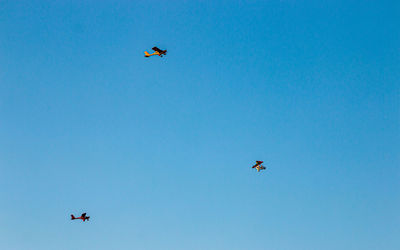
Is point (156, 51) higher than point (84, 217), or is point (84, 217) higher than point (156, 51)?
point (156, 51)

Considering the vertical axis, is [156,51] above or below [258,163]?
above

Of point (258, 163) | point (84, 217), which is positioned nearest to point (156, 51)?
point (258, 163)

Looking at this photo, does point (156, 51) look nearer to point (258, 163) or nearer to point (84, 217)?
point (258, 163)

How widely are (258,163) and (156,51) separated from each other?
2958cm

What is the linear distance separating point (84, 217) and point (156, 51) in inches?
1420

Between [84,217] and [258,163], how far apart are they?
Result: 36.5m

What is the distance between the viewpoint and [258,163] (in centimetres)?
7369

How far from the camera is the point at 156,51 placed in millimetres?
70938

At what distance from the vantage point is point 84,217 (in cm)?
7462

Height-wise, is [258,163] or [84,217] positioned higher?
[258,163]

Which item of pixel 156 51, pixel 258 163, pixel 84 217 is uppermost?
pixel 156 51
